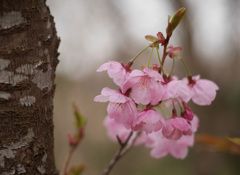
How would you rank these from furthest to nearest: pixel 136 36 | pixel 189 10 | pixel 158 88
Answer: pixel 136 36 → pixel 189 10 → pixel 158 88

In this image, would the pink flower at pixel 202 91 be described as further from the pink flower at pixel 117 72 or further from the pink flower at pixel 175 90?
the pink flower at pixel 117 72

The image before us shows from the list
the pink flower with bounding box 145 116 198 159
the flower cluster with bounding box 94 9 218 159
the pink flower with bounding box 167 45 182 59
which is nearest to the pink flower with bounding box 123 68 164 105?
the flower cluster with bounding box 94 9 218 159

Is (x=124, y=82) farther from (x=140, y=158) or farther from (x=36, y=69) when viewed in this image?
(x=140, y=158)

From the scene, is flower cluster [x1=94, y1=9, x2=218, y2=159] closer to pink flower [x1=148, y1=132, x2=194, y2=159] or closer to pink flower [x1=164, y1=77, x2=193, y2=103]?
pink flower [x1=164, y1=77, x2=193, y2=103]

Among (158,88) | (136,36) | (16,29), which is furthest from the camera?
(136,36)

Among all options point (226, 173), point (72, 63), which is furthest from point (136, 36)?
point (226, 173)
